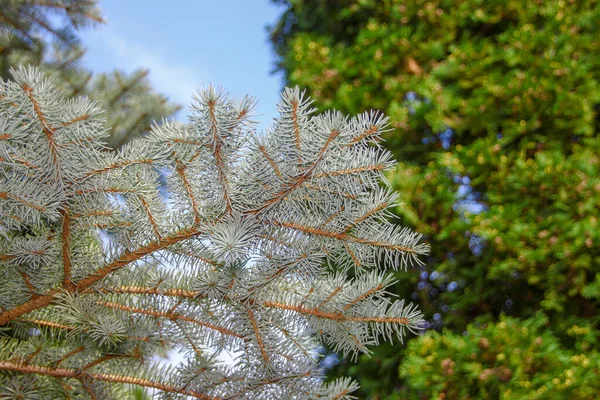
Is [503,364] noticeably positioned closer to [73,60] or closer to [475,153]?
[475,153]

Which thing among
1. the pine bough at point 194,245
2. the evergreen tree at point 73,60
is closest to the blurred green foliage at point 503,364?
Answer: the pine bough at point 194,245

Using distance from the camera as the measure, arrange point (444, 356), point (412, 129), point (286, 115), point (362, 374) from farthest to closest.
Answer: point (412, 129) → point (362, 374) → point (444, 356) → point (286, 115)

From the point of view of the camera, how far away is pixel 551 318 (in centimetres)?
292

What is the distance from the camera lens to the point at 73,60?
11.6 ft

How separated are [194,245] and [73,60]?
107 inches

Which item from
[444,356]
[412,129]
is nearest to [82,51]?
[412,129]

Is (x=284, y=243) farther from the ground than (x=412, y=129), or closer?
closer

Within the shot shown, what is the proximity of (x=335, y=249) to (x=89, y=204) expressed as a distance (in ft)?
1.85

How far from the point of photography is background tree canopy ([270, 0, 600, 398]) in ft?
8.85

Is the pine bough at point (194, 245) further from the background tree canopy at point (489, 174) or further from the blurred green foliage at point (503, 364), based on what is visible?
the background tree canopy at point (489, 174)

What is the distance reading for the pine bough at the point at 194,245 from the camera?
1054 mm

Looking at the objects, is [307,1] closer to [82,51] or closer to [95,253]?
[82,51]

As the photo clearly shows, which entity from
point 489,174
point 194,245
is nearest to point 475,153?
point 489,174

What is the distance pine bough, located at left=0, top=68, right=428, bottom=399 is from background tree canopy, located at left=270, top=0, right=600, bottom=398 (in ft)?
5.07
